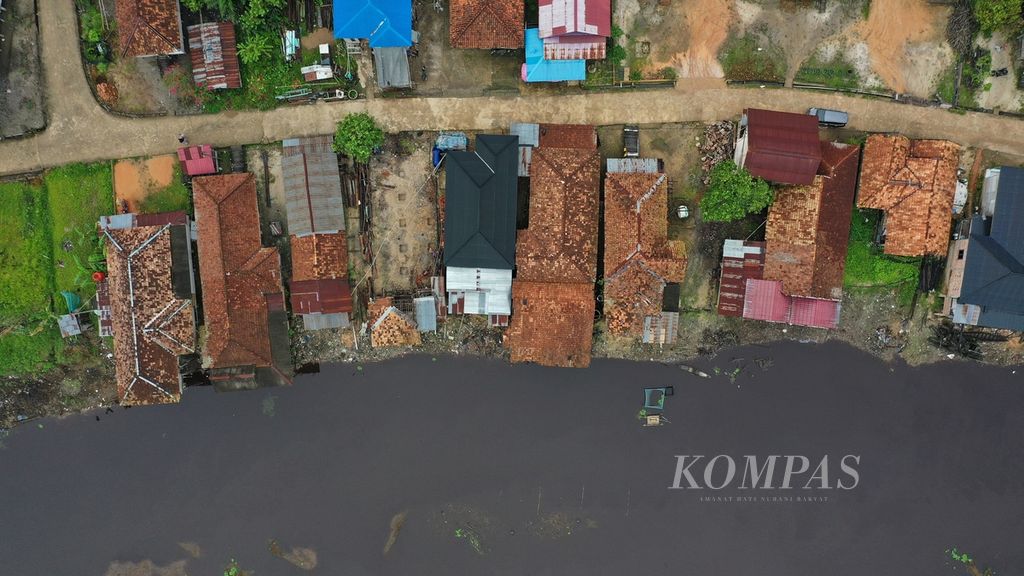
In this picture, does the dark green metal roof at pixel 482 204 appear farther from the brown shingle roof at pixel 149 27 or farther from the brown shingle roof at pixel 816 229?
the brown shingle roof at pixel 149 27

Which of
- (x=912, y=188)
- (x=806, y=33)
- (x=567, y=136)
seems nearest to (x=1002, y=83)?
(x=912, y=188)

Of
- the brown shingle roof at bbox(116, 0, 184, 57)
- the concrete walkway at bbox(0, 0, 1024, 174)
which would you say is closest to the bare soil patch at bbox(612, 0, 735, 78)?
the concrete walkway at bbox(0, 0, 1024, 174)

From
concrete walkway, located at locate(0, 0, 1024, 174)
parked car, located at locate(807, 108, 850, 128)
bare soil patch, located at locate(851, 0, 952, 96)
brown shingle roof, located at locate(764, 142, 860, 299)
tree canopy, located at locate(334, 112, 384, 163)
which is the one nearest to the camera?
brown shingle roof, located at locate(764, 142, 860, 299)

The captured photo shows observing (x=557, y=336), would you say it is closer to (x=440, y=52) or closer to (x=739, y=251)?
(x=739, y=251)

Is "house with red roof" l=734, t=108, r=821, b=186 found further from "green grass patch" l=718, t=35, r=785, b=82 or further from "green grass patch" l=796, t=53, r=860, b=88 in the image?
"green grass patch" l=796, t=53, r=860, b=88

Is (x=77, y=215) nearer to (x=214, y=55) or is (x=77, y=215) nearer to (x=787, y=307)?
(x=214, y=55)

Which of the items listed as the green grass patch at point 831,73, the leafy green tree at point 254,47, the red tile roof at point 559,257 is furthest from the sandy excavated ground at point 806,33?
the leafy green tree at point 254,47

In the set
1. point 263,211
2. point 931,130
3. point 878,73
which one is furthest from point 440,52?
point 931,130
